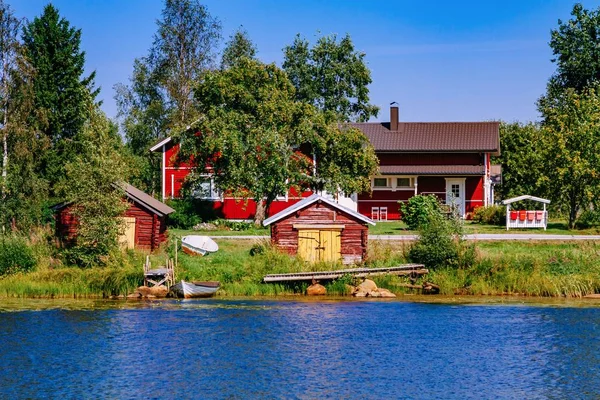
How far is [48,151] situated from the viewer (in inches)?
2306

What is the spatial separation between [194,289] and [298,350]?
10.9 m

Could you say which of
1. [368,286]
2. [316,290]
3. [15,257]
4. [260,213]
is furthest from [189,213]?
[368,286]

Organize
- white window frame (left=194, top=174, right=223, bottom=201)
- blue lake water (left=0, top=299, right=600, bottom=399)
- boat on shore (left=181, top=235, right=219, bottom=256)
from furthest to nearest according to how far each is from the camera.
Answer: white window frame (left=194, top=174, right=223, bottom=201)
boat on shore (left=181, top=235, right=219, bottom=256)
blue lake water (left=0, top=299, right=600, bottom=399)

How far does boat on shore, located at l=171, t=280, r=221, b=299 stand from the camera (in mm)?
42000

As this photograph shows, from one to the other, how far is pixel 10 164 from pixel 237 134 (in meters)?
12.2

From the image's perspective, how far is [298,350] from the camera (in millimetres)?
32156

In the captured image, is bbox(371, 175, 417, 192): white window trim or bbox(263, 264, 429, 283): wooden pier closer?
bbox(263, 264, 429, 283): wooden pier

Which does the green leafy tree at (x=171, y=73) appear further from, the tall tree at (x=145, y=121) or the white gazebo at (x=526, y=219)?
the white gazebo at (x=526, y=219)

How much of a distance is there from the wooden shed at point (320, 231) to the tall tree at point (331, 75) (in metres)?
30.4

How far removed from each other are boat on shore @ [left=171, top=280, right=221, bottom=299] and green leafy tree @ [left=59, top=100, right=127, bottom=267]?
4124 millimetres

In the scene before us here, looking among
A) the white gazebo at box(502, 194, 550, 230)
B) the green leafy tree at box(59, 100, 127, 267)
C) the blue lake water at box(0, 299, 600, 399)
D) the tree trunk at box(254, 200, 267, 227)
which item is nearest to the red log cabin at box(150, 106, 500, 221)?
the tree trunk at box(254, 200, 267, 227)

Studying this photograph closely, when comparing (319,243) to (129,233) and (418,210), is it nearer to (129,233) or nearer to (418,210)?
(418,210)

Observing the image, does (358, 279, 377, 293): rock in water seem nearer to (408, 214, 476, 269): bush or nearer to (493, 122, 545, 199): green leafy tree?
(408, 214, 476, 269): bush

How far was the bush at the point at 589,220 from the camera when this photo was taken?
57.4m
